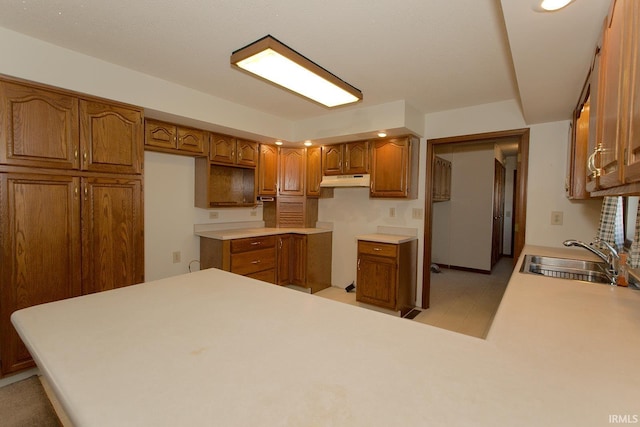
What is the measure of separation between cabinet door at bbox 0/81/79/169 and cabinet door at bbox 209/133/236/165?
4.25ft

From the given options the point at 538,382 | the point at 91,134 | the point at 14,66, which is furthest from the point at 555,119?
the point at 14,66

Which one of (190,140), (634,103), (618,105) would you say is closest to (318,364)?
(634,103)

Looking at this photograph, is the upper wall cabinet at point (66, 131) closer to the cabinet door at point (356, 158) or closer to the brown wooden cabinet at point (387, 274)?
the cabinet door at point (356, 158)

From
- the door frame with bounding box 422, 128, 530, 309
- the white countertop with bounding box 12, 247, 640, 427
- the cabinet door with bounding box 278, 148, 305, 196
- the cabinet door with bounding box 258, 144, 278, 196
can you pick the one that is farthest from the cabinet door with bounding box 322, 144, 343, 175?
the white countertop with bounding box 12, 247, 640, 427

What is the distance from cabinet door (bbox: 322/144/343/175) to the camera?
3.89 meters

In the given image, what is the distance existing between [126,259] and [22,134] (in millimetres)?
1098

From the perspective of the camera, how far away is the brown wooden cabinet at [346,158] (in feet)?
12.1

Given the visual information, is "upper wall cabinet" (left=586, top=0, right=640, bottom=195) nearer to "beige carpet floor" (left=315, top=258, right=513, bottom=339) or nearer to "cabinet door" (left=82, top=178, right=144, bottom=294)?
"beige carpet floor" (left=315, top=258, right=513, bottom=339)

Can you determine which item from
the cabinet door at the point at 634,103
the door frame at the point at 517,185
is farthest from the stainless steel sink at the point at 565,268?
the cabinet door at the point at 634,103

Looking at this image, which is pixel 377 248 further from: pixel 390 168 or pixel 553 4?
pixel 553 4

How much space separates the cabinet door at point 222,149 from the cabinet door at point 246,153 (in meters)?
0.07

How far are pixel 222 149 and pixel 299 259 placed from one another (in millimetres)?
1712

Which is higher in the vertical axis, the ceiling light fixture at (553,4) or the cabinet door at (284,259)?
the ceiling light fixture at (553,4)

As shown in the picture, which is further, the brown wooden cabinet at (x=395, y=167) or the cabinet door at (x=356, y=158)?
the cabinet door at (x=356, y=158)
